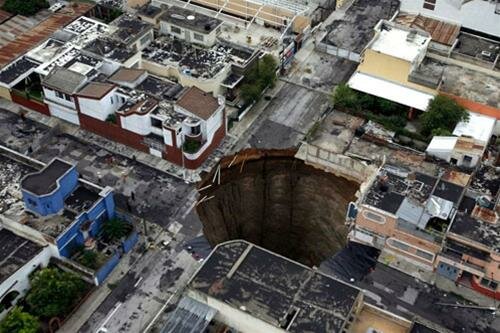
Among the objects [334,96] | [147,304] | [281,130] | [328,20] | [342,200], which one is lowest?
[147,304]

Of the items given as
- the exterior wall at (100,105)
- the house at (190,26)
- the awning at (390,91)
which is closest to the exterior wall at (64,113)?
the exterior wall at (100,105)

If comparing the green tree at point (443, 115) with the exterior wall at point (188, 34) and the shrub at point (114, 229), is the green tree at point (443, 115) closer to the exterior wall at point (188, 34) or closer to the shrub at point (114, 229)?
the exterior wall at point (188, 34)

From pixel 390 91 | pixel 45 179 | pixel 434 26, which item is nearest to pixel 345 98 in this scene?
pixel 390 91

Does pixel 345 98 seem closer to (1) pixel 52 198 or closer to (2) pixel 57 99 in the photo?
(2) pixel 57 99

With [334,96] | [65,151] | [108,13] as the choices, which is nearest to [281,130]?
[334,96]

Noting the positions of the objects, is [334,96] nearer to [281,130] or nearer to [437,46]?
[281,130]

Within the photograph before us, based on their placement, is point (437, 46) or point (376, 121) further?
point (437, 46)
